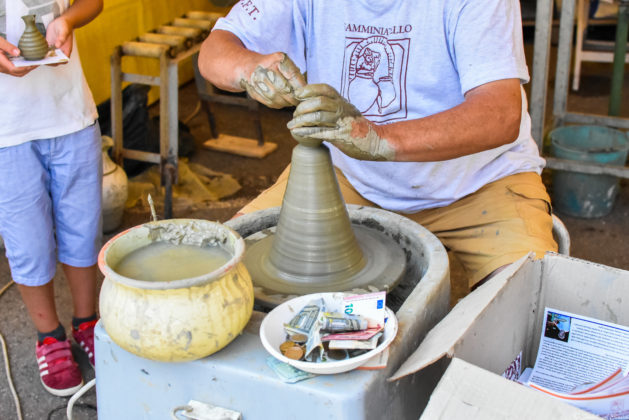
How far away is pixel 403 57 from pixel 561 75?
1.98 m

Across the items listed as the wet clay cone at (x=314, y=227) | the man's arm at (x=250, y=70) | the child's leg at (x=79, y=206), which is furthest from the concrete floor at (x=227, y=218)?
the man's arm at (x=250, y=70)

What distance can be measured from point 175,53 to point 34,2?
128cm

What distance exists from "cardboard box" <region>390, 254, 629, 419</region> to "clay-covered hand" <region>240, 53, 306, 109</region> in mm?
565

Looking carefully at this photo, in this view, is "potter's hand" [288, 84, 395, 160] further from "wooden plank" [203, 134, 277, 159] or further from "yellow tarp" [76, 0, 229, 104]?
"yellow tarp" [76, 0, 229, 104]

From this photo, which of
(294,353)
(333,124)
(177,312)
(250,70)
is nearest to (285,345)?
(294,353)

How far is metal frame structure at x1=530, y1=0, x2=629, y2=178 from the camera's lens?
3.24 m

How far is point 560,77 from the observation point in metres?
3.53

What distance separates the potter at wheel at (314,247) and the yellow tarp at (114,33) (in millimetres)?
2890

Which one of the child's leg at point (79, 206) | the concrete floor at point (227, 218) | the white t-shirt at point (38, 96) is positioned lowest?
the concrete floor at point (227, 218)

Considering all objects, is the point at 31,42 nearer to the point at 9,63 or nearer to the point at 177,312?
the point at 9,63

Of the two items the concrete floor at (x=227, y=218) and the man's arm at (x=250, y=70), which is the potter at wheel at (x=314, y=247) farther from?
the concrete floor at (x=227, y=218)

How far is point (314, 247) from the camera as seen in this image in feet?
5.01

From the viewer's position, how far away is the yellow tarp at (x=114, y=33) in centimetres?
407

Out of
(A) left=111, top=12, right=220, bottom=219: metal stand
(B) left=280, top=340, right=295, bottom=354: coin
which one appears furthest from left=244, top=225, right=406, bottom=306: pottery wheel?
(A) left=111, top=12, right=220, bottom=219: metal stand
